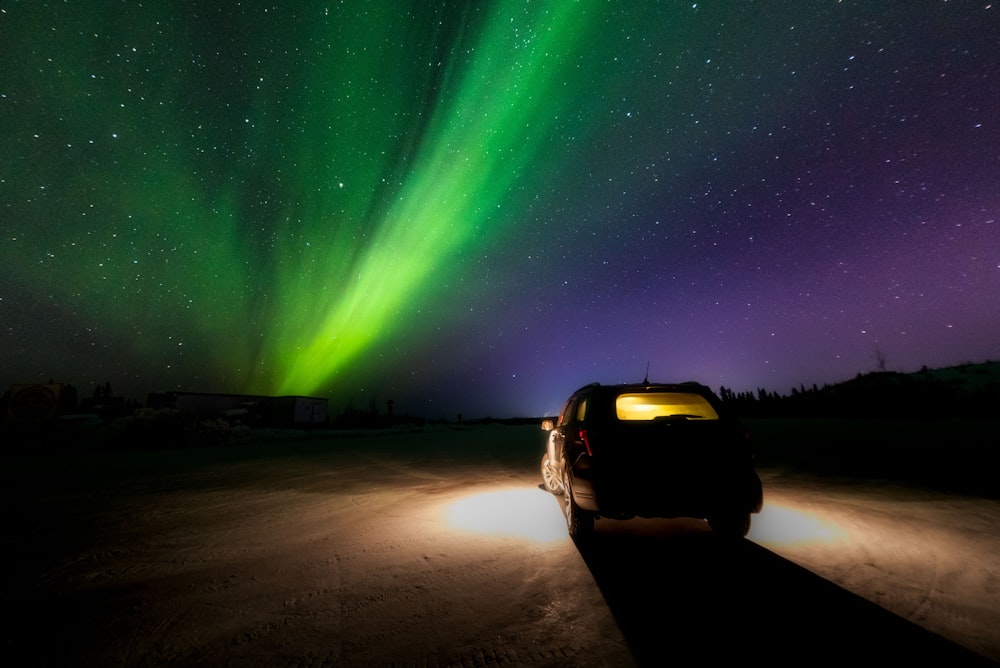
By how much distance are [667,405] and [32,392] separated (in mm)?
24141

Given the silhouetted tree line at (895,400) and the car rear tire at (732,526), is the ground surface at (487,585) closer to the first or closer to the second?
the car rear tire at (732,526)

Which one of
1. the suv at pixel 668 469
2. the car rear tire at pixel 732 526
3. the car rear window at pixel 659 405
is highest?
the car rear window at pixel 659 405

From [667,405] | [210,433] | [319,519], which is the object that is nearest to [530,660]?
[667,405]

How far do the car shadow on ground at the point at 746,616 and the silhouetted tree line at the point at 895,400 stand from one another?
16.8 meters

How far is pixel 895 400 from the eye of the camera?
29.6 meters

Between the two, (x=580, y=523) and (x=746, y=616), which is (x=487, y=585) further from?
(x=746, y=616)

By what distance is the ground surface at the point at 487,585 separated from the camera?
2.43 m

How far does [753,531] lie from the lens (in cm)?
480

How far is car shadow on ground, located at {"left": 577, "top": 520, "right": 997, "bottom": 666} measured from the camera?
2.30m

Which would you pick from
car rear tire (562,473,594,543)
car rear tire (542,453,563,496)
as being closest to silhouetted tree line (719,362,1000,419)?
car rear tire (542,453,563,496)

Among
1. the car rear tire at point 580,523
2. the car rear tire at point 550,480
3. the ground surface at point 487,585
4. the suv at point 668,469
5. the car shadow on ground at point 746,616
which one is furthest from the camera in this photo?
the car rear tire at point 550,480

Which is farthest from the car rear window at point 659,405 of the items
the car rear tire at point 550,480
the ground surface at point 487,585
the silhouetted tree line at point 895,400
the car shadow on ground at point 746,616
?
the silhouetted tree line at point 895,400

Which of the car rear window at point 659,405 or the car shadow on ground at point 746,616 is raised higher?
the car rear window at point 659,405

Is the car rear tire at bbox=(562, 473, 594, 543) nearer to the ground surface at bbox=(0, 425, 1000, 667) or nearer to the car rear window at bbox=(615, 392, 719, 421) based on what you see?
the ground surface at bbox=(0, 425, 1000, 667)
